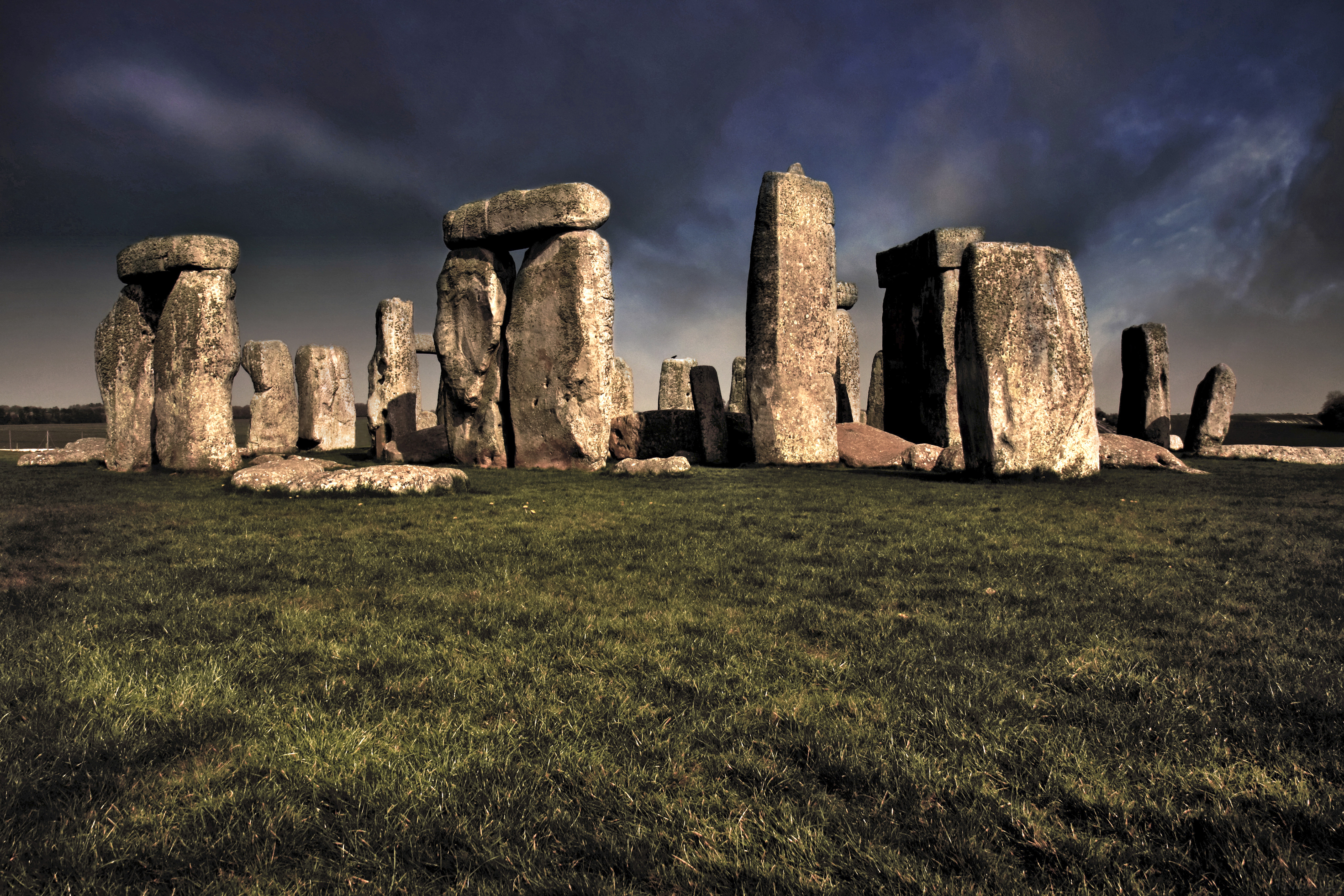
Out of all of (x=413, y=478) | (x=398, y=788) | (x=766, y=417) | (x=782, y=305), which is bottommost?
(x=398, y=788)

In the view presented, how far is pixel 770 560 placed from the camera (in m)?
4.49

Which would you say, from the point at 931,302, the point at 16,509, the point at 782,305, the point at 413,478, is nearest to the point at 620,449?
the point at 782,305

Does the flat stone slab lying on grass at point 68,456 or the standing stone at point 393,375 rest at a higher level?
the standing stone at point 393,375

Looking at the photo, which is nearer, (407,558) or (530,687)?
(530,687)

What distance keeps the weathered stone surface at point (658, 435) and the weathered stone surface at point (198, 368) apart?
648cm

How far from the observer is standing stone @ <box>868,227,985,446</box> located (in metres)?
14.7

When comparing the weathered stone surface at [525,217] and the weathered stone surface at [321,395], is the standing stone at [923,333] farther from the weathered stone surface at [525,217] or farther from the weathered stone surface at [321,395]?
the weathered stone surface at [321,395]

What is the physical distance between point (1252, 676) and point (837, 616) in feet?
4.95

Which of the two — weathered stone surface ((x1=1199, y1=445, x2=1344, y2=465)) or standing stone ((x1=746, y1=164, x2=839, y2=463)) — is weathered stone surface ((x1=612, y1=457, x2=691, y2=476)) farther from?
weathered stone surface ((x1=1199, y1=445, x2=1344, y2=465))

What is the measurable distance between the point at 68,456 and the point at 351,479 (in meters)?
10.7

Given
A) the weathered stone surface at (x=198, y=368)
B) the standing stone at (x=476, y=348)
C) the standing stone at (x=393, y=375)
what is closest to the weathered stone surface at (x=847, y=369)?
the standing stone at (x=476, y=348)

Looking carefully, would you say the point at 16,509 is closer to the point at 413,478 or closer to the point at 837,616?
the point at 413,478

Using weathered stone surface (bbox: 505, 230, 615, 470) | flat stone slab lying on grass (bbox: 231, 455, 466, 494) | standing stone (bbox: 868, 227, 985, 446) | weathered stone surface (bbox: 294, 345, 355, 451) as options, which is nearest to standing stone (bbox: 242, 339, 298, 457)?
weathered stone surface (bbox: 294, 345, 355, 451)

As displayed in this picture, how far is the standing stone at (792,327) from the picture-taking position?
39.1ft
